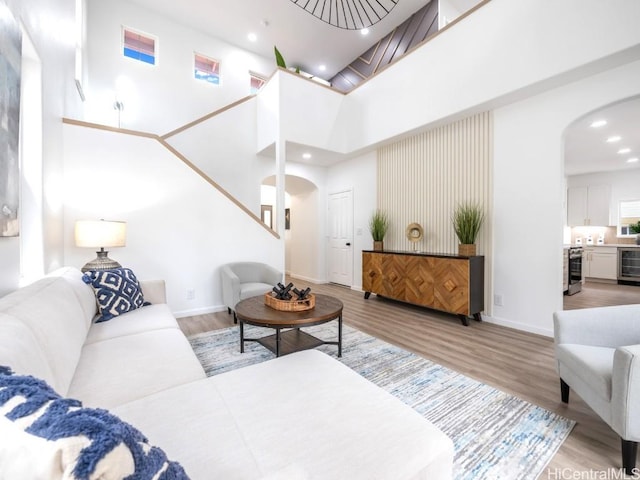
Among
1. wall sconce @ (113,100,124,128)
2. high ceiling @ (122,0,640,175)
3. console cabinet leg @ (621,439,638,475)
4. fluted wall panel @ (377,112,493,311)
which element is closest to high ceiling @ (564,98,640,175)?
high ceiling @ (122,0,640,175)

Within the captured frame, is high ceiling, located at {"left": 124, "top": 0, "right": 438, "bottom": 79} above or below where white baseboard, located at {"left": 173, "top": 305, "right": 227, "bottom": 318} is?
above

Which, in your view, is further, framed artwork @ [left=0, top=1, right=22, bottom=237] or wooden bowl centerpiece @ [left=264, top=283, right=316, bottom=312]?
wooden bowl centerpiece @ [left=264, top=283, right=316, bottom=312]

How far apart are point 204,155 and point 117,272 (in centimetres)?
319

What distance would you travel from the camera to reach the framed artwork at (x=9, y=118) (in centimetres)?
147

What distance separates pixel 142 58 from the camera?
214 inches

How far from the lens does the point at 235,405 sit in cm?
111

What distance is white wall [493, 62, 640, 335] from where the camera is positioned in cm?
296

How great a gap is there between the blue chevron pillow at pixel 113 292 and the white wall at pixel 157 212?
1.15 metres

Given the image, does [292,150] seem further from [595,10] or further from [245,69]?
[595,10]

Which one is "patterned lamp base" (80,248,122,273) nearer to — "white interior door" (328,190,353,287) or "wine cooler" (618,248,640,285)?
"white interior door" (328,190,353,287)

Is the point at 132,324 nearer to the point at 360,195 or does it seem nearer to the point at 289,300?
the point at 289,300

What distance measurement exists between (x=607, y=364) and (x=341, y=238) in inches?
187

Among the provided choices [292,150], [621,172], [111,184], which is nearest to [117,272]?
[111,184]

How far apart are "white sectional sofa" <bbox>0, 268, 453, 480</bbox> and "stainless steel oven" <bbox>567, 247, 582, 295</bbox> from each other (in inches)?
220
